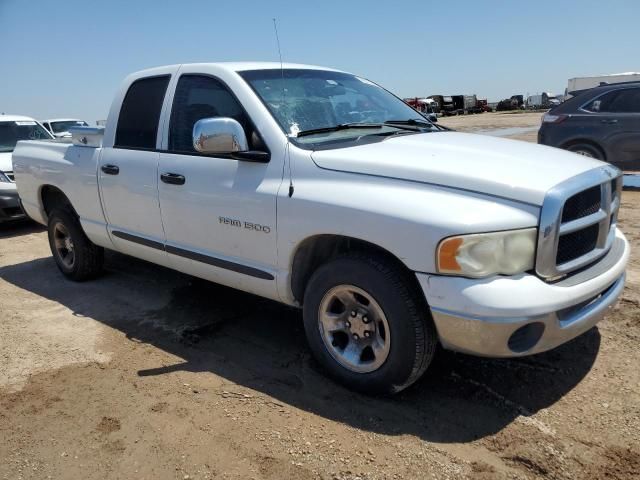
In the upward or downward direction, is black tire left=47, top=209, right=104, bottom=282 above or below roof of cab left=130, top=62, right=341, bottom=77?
below

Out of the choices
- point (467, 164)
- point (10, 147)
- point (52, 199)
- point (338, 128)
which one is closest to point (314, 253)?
point (338, 128)

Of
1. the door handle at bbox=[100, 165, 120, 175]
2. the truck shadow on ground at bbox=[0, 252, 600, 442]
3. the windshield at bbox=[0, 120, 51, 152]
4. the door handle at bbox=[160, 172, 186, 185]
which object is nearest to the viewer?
the truck shadow on ground at bbox=[0, 252, 600, 442]

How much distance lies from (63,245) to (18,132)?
17.5 feet

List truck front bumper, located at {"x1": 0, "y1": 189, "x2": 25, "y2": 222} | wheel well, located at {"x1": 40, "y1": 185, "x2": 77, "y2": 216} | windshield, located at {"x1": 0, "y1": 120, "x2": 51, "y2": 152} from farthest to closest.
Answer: windshield, located at {"x1": 0, "y1": 120, "x2": 51, "y2": 152} < truck front bumper, located at {"x1": 0, "y1": 189, "x2": 25, "y2": 222} < wheel well, located at {"x1": 40, "y1": 185, "x2": 77, "y2": 216}

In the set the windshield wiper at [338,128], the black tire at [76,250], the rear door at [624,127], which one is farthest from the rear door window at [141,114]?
the rear door at [624,127]

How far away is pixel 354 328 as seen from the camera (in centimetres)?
316

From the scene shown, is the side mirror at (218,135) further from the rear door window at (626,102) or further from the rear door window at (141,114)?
the rear door window at (626,102)

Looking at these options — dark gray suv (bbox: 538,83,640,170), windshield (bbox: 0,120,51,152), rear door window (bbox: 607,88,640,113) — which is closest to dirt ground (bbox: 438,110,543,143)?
dark gray suv (bbox: 538,83,640,170)

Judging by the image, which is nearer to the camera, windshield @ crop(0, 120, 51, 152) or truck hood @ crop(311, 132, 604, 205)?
truck hood @ crop(311, 132, 604, 205)

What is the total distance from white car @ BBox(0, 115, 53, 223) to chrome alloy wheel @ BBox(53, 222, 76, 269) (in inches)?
122

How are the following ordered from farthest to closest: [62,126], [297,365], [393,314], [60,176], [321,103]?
[62,126] < [60,176] < [321,103] < [297,365] < [393,314]

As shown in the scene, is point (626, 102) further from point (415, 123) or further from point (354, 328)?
point (354, 328)

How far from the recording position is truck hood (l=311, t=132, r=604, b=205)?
2.75 m

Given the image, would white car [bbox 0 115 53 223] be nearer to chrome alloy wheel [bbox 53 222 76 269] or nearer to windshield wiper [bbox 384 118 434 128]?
chrome alloy wheel [bbox 53 222 76 269]
